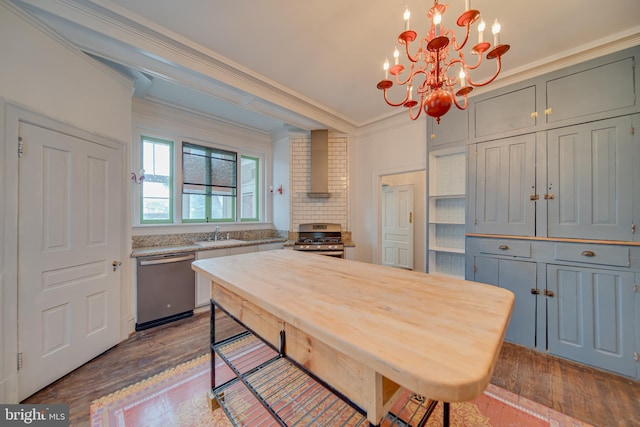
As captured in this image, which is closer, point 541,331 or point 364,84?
point 541,331

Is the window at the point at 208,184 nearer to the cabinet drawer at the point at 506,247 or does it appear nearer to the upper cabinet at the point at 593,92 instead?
the cabinet drawer at the point at 506,247

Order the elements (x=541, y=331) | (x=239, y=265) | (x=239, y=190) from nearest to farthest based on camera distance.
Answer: (x=239, y=265) → (x=541, y=331) → (x=239, y=190)

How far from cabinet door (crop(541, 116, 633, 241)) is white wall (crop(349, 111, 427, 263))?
140 cm

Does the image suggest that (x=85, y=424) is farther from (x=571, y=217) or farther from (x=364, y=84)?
(x=571, y=217)

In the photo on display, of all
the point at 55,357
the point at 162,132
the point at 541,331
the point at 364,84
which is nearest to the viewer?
the point at 55,357

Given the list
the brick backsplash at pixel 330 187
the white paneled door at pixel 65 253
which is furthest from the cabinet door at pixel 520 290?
the white paneled door at pixel 65 253

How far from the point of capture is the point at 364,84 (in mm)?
2930

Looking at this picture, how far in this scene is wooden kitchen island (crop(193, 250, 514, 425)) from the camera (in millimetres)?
593

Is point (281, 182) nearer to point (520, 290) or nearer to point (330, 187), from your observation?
point (330, 187)

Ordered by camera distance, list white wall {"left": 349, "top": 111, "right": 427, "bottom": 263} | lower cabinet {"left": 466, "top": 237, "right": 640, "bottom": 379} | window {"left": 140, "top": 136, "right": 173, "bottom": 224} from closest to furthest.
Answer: lower cabinet {"left": 466, "top": 237, "right": 640, "bottom": 379} < window {"left": 140, "top": 136, "right": 173, "bottom": 224} < white wall {"left": 349, "top": 111, "right": 427, "bottom": 263}

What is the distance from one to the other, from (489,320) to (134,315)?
336cm

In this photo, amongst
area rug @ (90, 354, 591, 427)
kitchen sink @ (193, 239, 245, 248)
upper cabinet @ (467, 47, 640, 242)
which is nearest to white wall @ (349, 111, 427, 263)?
upper cabinet @ (467, 47, 640, 242)

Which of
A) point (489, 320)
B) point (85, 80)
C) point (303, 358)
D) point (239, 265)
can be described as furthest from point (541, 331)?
point (85, 80)

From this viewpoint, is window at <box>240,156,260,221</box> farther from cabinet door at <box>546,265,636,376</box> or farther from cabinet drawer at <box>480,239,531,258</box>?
cabinet door at <box>546,265,636,376</box>
